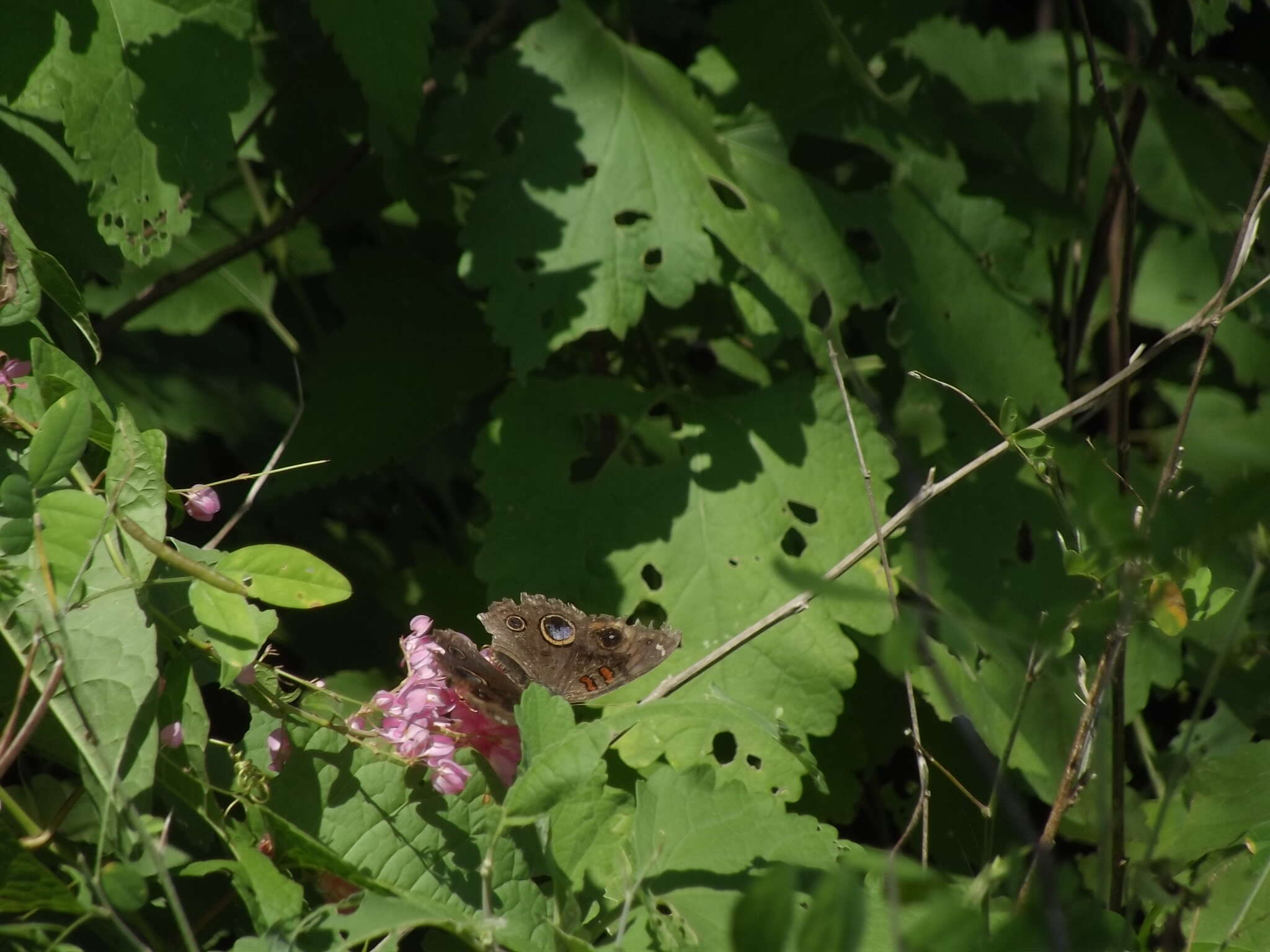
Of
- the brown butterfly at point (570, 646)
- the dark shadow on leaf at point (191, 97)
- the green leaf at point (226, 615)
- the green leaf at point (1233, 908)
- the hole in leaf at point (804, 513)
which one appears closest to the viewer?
the green leaf at point (226, 615)

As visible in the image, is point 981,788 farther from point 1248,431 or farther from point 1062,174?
point 1062,174

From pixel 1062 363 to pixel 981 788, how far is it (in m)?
1.07

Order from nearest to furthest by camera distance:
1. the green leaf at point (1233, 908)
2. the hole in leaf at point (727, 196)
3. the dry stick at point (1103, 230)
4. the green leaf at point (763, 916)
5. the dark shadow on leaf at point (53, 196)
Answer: the green leaf at point (763, 916)
the green leaf at point (1233, 908)
the dark shadow on leaf at point (53, 196)
the hole in leaf at point (727, 196)
the dry stick at point (1103, 230)

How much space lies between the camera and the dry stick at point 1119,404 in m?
1.54

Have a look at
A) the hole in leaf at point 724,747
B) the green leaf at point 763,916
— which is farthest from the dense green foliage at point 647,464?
the hole in leaf at point 724,747

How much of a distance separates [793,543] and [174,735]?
1.26 meters

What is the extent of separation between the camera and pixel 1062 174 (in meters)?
2.95

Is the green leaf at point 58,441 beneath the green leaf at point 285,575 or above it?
above

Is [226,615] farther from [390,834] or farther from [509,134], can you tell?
[509,134]

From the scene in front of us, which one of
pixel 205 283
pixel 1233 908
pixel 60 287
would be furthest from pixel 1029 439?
pixel 205 283

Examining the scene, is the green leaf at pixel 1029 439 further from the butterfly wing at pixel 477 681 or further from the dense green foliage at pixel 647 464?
the butterfly wing at pixel 477 681

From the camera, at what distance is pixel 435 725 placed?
4.75ft

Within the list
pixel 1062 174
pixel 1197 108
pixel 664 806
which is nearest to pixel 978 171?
pixel 1062 174

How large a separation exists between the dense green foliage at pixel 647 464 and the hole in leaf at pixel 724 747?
10 centimetres
